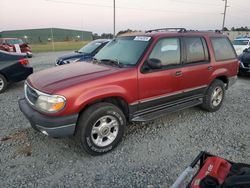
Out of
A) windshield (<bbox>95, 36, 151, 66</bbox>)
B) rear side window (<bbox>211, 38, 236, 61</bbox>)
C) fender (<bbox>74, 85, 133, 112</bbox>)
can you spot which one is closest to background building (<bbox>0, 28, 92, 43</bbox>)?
windshield (<bbox>95, 36, 151, 66</bbox>)

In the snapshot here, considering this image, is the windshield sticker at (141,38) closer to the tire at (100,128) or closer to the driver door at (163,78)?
the driver door at (163,78)

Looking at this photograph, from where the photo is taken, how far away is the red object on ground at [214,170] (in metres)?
1.82

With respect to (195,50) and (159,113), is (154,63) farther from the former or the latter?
(195,50)

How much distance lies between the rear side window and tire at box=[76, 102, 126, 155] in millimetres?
2847

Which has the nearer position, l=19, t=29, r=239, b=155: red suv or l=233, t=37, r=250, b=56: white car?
l=19, t=29, r=239, b=155: red suv

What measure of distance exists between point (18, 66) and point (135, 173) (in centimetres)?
586

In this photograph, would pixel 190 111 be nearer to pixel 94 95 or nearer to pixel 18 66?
pixel 94 95

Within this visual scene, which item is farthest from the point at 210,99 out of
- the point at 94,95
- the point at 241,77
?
the point at 241,77

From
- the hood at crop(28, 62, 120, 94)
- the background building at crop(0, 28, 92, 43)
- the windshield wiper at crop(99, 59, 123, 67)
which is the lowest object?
the background building at crop(0, 28, 92, 43)

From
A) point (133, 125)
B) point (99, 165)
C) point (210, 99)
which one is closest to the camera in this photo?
point (99, 165)

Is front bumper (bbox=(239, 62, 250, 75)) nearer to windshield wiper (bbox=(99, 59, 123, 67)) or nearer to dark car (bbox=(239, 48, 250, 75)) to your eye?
dark car (bbox=(239, 48, 250, 75))

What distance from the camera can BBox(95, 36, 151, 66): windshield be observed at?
3.96 m

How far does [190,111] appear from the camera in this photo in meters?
5.47

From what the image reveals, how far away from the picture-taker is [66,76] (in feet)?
11.8
